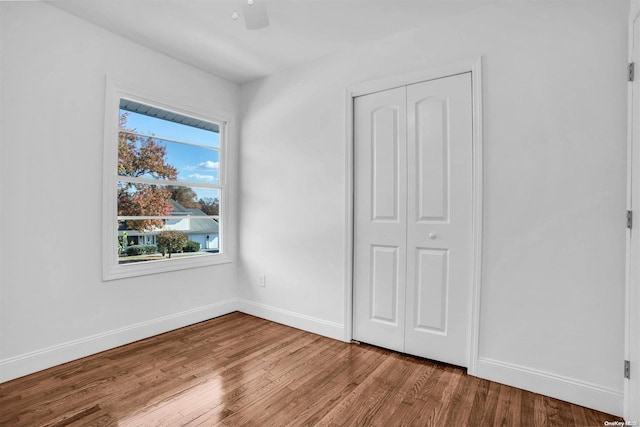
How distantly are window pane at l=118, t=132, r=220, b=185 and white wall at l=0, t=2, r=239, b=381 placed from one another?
0.27 metres

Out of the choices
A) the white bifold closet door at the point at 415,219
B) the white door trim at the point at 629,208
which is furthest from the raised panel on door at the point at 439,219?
the white door trim at the point at 629,208

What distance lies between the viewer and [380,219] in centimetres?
279

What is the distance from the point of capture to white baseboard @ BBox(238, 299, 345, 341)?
3.01m

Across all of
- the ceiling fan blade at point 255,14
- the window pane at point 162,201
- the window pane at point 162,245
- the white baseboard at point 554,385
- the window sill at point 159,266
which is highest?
the ceiling fan blade at point 255,14

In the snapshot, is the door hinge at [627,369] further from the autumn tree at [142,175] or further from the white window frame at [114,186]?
the autumn tree at [142,175]

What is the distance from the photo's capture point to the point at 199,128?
3.52 m

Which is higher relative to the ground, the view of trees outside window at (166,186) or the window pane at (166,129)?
the window pane at (166,129)

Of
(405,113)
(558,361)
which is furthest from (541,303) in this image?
(405,113)

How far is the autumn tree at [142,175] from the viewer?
2.89 meters

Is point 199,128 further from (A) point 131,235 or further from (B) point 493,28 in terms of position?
(B) point 493,28

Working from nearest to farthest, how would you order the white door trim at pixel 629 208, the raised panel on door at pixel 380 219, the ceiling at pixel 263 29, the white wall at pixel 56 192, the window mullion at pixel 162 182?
the white door trim at pixel 629 208 → the white wall at pixel 56 192 → the ceiling at pixel 263 29 → the raised panel on door at pixel 380 219 → the window mullion at pixel 162 182

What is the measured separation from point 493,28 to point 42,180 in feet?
10.8

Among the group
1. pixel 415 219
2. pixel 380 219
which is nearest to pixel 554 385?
pixel 415 219

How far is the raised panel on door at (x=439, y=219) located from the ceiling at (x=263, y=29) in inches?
20.1
